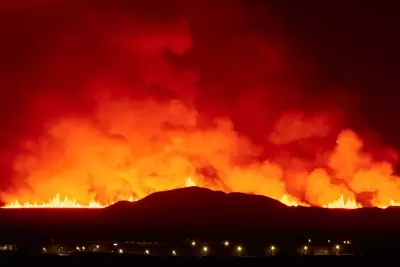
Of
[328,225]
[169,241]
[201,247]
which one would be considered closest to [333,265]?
[201,247]

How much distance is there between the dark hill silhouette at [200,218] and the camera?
39250 millimetres

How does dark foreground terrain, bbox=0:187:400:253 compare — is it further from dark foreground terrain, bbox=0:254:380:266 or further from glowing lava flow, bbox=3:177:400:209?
dark foreground terrain, bbox=0:254:380:266

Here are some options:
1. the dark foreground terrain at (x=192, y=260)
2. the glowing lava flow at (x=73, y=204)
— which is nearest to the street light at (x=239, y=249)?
the dark foreground terrain at (x=192, y=260)

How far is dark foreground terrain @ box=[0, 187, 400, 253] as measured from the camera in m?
34.3

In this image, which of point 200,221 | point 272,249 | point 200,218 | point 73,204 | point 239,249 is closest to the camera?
point 239,249

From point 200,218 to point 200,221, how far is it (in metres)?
1.22

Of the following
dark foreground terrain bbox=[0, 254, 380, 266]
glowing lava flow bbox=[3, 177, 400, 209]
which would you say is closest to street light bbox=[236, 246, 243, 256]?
dark foreground terrain bbox=[0, 254, 380, 266]

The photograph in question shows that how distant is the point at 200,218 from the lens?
4691 cm

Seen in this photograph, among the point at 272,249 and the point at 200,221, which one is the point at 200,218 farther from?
the point at 272,249

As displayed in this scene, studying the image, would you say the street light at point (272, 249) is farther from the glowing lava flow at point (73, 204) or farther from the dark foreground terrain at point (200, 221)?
the glowing lava flow at point (73, 204)

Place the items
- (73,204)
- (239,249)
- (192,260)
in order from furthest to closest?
1. (73,204)
2. (239,249)
3. (192,260)

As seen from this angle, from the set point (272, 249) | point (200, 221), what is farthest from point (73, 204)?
point (272, 249)

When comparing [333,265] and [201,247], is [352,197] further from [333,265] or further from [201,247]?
[333,265]

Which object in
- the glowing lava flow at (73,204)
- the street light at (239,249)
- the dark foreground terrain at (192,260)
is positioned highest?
the glowing lava flow at (73,204)
